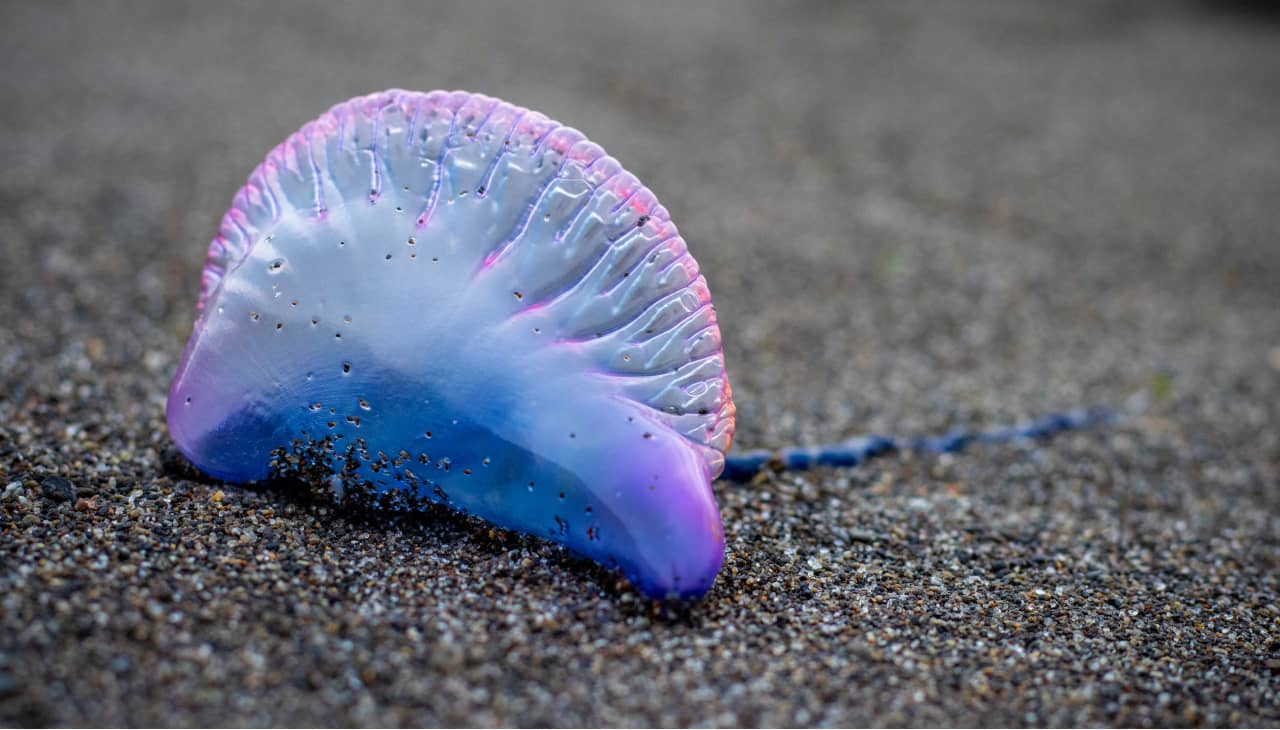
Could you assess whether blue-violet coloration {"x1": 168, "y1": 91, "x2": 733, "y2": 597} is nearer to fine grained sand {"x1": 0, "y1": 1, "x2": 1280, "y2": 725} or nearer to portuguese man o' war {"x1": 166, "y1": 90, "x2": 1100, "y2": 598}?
portuguese man o' war {"x1": 166, "y1": 90, "x2": 1100, "y2": 598}

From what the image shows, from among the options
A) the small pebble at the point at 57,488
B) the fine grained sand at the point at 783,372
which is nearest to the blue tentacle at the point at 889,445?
the fine grained sand at the point at 783,372

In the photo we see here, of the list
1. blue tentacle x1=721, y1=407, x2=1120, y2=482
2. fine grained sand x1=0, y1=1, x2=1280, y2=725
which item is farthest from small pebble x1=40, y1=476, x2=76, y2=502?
blue tentacle x1=721, y1=407, x2=1120, y2=482

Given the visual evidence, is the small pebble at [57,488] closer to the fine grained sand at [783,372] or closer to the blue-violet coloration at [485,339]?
the fine grained sand at [783,372]

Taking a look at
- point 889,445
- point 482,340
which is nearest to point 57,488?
point 482,340

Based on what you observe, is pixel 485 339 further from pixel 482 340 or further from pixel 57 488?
pixel 57 488

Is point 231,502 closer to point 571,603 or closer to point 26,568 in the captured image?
point 26,568

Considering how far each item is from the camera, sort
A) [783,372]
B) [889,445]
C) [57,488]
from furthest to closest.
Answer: [783,372] < [889,445] < [57,488]
